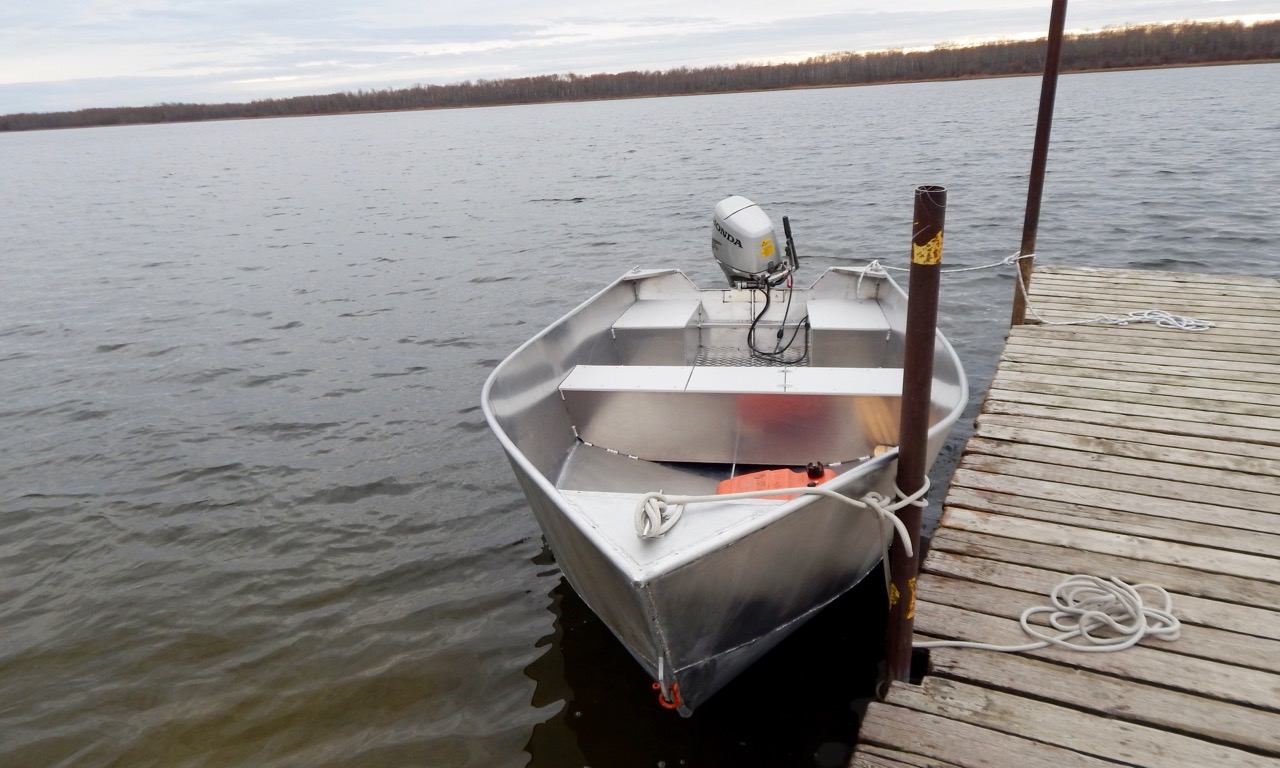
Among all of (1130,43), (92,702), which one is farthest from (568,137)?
(1130,43)

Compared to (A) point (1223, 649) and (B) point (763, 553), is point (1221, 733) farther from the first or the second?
(B) point (763, 553)

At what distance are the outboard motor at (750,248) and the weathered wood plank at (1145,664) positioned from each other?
9.65ft

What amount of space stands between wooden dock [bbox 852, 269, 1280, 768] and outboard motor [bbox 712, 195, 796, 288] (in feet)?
5.38

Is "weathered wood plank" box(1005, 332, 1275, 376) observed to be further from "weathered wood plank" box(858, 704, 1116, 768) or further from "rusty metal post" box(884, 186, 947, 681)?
"weathered wood plank" box(858, 704, 1116, 768)

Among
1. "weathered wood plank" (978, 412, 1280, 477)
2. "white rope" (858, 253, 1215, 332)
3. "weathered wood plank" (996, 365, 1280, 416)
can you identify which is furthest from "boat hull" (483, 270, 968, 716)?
"weathered wood plank" (996, 365, 1280, 416)

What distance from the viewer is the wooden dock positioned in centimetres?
235

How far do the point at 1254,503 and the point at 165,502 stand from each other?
6.78 metres

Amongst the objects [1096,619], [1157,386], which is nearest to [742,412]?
[1096,619]

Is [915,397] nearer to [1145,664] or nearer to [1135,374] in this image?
[1145,664]

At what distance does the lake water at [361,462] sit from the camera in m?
3.66

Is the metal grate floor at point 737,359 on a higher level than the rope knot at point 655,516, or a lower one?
lower

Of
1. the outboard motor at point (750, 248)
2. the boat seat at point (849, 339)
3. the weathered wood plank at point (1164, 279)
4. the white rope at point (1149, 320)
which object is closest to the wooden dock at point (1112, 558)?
the white rope at point (1149, 320)

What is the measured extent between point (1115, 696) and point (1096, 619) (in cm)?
37

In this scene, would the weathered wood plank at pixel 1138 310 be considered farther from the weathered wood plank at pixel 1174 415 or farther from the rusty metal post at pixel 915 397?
the rusty metal post at pixel 915 397
